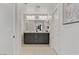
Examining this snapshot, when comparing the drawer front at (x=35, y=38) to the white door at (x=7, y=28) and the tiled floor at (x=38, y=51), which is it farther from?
the white door at (x=7, y=28)

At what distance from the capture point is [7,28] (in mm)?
2830

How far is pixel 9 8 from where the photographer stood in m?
2.79

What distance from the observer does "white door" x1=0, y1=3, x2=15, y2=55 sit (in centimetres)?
282

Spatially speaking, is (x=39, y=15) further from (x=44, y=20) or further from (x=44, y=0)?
(x=44, y=0)

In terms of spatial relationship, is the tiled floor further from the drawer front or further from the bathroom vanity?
the bathroom vanity

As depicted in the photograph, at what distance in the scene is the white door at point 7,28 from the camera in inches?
111

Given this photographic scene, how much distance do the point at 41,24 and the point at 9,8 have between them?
14.7ft

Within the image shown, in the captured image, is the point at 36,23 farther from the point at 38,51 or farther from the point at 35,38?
the point at 38,51

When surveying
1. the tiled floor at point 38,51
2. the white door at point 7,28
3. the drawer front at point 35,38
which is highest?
the white door at point 7,28

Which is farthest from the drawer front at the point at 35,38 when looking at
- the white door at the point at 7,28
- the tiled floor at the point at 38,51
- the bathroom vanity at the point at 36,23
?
the white door at the point at 7,28

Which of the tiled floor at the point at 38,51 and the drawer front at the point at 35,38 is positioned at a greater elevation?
the drawer front at the point at 35,38

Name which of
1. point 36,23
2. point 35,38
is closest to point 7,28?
point 35,38

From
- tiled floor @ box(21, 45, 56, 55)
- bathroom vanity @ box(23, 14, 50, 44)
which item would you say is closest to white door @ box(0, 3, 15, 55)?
tiled floor @ box(21, 45, 56, 55)

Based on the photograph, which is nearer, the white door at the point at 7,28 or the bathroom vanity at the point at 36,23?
the white door at the point at 7,28
